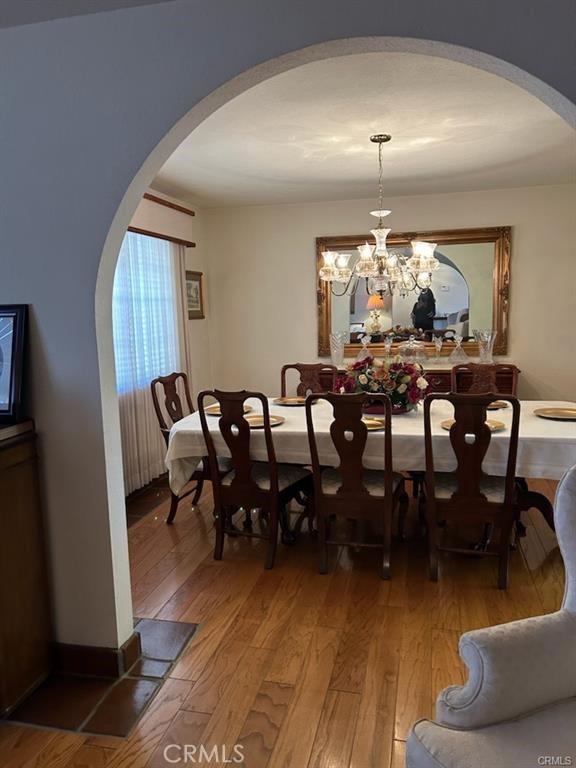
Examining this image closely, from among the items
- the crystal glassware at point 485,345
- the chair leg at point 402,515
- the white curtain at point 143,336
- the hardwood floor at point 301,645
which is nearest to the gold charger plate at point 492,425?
the chair leg at point 402,515

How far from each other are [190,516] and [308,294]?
106 inches

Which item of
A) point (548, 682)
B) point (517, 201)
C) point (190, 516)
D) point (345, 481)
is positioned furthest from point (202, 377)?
point (548, 682)

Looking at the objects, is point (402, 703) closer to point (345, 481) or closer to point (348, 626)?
point (348, 626)

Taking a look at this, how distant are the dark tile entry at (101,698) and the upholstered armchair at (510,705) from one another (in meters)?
1.13

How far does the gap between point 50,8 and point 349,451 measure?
86.6 inches

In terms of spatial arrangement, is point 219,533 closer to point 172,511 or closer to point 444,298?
point 172,511

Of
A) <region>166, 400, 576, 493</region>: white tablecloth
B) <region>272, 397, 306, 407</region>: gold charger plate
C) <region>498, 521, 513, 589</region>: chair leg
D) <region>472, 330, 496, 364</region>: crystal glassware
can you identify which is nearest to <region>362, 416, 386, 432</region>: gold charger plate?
<region>166, 400, 576, 493</region>: white tablecloth

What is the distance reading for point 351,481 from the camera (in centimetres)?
289

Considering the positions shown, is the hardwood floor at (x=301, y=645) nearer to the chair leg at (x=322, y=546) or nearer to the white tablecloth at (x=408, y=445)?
the chair leg at (x=322, y=546)

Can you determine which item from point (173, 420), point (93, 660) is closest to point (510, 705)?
point (93, 660)

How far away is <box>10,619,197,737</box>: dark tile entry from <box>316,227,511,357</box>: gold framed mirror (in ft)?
12.4

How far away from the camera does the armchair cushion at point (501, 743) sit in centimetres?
116

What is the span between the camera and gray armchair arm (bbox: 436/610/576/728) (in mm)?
1257

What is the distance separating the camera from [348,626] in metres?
2.43
